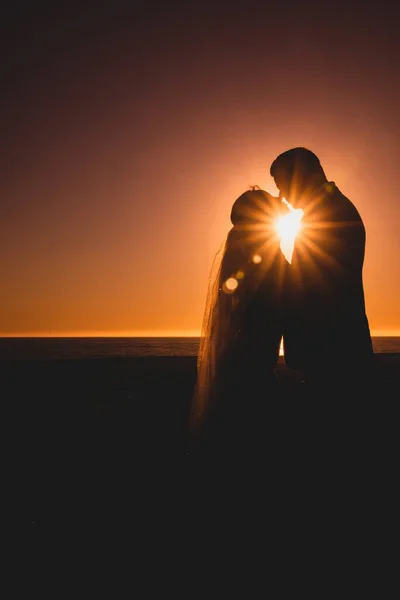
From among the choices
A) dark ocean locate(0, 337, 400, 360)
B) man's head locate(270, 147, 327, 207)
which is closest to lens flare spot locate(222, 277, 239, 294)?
man's head locate(270, 147, 327, 207)

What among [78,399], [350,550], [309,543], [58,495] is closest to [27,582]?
[58,495]

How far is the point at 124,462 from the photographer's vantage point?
5.21m

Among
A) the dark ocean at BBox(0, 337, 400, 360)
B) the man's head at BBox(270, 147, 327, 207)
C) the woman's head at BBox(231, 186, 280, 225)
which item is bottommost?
the dark ocean at BBox(0, 337, 400, 360)

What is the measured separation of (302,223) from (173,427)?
5.81 meters

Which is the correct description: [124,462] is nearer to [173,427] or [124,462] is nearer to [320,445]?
[173,427]

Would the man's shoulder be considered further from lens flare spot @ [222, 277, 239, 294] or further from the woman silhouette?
lens flare spot @ [222, 277, 239, 294]

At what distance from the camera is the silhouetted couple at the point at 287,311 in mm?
2240

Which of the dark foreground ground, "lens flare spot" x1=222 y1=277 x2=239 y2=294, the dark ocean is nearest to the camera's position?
the dark foreground ground

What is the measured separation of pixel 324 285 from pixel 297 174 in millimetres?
759

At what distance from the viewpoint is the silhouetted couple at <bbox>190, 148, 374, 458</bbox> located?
7.35ft

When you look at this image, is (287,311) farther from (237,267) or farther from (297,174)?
(297,174)

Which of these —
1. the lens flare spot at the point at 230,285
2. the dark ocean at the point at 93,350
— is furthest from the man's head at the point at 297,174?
the dark ocean at the point at 93,350

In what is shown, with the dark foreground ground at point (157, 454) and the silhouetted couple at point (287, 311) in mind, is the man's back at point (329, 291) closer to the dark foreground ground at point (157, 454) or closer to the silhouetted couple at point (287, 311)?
the silhouetted couple at point (287, 311)

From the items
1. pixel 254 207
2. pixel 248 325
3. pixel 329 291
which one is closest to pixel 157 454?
pixel 248 325
